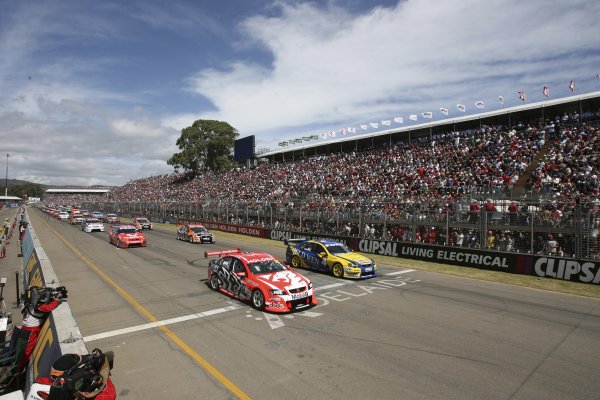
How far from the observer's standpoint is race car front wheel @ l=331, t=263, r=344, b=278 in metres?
14.7

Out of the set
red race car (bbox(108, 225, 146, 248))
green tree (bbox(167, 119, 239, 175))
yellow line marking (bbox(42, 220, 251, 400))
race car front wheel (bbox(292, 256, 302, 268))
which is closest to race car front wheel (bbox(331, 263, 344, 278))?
race car front wheel (bbox(292, 256, 302, 268))

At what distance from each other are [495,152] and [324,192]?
15439 millimetres

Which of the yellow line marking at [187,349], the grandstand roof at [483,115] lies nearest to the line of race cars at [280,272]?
the yellow line marking at [187,349]

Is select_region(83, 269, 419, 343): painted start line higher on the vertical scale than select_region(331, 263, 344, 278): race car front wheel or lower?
lower

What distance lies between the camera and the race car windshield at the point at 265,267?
11.3 meters

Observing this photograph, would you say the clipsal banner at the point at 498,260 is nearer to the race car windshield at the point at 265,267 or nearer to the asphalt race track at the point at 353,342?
the asphalt race track at the point at 353,342

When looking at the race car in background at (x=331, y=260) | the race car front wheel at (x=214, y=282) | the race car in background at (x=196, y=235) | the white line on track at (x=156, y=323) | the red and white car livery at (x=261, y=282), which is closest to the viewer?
the white line on track at (x=156, y=323)

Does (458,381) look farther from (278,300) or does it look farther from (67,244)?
(67,244)

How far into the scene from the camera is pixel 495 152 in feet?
90.3

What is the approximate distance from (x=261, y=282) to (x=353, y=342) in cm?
344

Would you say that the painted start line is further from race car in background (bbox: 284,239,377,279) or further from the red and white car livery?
race car in background (bbox: 284,239,377,279)

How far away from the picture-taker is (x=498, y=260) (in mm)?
16656

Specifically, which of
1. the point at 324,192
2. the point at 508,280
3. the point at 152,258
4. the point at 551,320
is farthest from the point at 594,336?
the point at 324,192

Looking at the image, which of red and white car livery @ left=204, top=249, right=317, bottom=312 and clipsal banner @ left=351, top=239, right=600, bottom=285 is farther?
clipsal banner @ left=351, top=239, right=600, bottom=285
